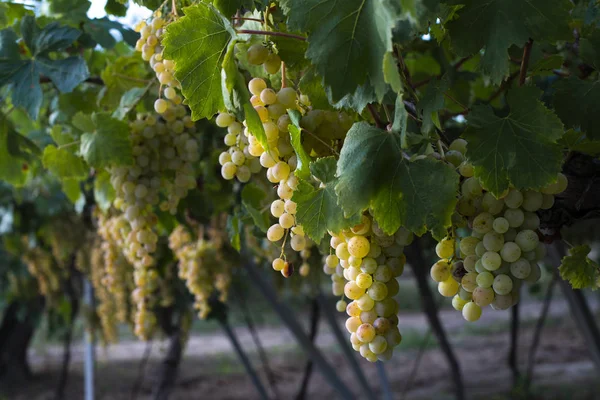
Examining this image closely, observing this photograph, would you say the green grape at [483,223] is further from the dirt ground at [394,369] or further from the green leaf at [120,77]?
the dirt ground at [394,369]

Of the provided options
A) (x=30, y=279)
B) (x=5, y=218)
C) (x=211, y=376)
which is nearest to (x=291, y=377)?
(x=211, y=376)

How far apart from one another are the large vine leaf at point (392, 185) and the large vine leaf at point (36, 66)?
2.68 feet

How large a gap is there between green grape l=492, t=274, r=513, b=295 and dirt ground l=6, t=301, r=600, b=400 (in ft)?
17.3

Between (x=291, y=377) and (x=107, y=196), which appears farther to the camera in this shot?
(x=291, y=377)

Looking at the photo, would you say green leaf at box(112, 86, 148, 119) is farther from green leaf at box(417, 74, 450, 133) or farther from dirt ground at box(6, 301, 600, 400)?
dirt ground at box(6, 301, 600, 400)

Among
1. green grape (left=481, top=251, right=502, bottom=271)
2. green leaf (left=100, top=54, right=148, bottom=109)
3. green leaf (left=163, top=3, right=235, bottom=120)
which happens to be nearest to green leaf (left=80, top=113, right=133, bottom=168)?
green leaf (left=100, top=54, right=148, bottom=109)

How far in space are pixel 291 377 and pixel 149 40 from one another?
788 cm

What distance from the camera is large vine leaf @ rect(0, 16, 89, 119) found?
1.27 meters

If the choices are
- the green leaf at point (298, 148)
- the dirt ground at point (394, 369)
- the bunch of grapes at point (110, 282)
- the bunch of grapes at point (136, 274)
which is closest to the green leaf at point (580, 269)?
the green leaf at point (298, 148)

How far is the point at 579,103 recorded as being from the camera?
82cm

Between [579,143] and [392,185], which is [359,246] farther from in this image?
[579,143]

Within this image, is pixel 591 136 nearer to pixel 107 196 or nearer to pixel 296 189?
pixel 296 189

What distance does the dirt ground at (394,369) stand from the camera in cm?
661

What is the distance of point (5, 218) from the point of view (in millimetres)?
3893
